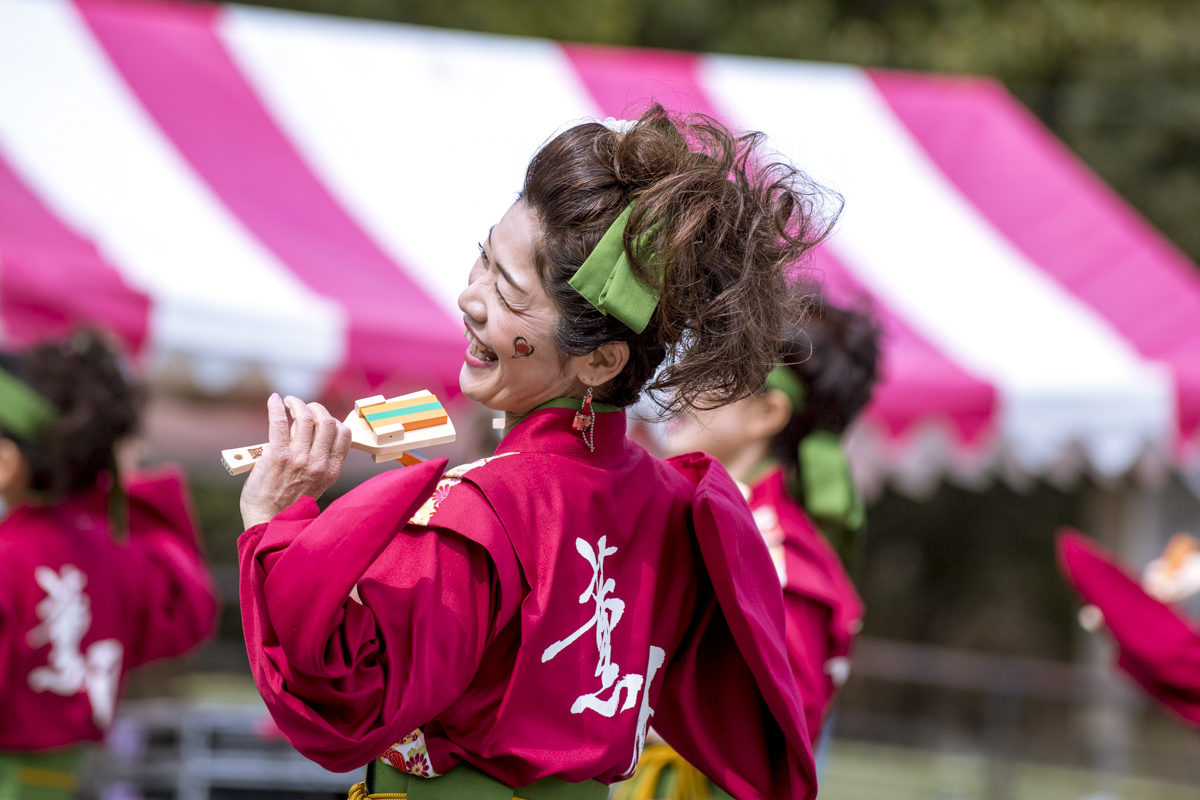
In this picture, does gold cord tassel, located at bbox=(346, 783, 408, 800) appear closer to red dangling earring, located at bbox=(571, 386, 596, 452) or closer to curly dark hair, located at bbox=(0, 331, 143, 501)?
red dangling earring, located at bbox=(571, 386, 596, 452)

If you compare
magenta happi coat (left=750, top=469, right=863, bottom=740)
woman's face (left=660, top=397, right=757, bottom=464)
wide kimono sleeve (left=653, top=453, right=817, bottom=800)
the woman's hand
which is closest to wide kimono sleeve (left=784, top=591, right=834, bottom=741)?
magenta happi coat (left=750, top=469, right=863, bottom=740)

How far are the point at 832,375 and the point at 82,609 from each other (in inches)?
63.8

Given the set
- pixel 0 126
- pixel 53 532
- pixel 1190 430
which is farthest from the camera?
pixel 1190 430

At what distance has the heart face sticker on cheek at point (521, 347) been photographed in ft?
4.32

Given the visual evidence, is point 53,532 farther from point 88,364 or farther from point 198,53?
point 198,53

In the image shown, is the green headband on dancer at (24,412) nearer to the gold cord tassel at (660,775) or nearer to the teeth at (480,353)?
the gold cord tassel at (660,775)

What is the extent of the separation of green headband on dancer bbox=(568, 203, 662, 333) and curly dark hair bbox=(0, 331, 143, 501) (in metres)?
1.72

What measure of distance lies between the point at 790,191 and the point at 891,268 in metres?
3.64

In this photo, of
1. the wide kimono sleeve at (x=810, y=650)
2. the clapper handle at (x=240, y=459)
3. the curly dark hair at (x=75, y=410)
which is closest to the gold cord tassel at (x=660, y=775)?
the wide kimono sleeve at (x=810, y=650)

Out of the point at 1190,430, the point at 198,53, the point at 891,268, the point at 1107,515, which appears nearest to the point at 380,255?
the point at 198,53

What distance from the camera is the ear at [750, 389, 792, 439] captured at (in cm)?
228

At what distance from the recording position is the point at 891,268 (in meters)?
4.89

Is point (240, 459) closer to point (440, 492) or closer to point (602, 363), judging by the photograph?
point (440, 492)

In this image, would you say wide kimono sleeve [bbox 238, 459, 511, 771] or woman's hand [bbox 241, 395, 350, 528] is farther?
woman's hand [bbox 241, 395, 350, 528]
